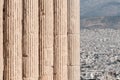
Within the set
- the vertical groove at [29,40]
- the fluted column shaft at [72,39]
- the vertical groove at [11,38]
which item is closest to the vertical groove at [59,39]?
the fluted column shaft at [72,39]

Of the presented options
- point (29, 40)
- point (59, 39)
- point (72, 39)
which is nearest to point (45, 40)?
point (59, 39)

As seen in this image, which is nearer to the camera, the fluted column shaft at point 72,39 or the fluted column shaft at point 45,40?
the fluted column shaft at point 45,40

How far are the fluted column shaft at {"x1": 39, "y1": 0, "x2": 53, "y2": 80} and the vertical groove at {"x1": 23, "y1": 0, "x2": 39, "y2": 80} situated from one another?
0.78 metres

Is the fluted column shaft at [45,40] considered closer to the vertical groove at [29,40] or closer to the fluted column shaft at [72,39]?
the vertical groove at [29,40]

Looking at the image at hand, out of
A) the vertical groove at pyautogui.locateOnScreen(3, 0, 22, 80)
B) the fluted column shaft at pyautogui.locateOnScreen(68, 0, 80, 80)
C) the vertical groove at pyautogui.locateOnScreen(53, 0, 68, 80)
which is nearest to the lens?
the vertical groove at pyautogui.locateOnScreen(3, 0, 22, 80)

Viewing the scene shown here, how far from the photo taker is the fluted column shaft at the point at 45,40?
21.7 m

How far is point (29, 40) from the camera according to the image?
20.7 metres

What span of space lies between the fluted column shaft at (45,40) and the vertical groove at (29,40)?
30.6 inches

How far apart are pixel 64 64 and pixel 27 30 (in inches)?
115

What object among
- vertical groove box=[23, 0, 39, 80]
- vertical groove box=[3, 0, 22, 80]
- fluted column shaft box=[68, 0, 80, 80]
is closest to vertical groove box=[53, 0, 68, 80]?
fluted column shaft box=[68, 0, 80, 80]

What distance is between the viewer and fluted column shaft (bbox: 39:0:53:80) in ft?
71.1

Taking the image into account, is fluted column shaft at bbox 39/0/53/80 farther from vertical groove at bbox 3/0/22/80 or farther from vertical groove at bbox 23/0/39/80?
vertical groove at bbox 3/0/22/80

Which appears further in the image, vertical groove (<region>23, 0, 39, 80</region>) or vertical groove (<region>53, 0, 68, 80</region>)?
vertical groove (<region>53, 0, 68, 80</region>)

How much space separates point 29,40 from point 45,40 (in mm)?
1159
